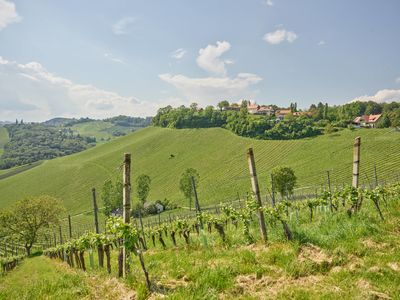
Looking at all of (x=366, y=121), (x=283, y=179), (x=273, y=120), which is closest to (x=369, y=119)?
(x=366, y=121)

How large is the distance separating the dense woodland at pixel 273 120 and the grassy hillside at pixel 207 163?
700 cm

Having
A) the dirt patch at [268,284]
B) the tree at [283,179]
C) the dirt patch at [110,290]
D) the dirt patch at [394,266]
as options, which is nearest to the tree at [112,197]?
the tree at [283,179]

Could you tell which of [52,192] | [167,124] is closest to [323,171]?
[52,192]

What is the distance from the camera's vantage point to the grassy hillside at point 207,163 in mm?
67875

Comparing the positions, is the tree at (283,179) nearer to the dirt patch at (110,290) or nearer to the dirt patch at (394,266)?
the dirt patch at (394,266)

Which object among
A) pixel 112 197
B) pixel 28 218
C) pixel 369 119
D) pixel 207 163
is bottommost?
pixel 28 218

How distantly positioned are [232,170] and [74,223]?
43.4 metres

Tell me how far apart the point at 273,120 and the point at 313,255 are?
409ft

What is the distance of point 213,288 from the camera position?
543 cm

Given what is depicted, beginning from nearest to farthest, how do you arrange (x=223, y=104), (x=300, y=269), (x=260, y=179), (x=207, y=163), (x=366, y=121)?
(x=300, y=269)
(x=260, y=179)
(x=207, y=163)
(x=366, y=121)
(x=223, y=104)

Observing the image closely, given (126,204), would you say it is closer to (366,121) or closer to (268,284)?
(268,284)

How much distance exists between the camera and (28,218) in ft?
165

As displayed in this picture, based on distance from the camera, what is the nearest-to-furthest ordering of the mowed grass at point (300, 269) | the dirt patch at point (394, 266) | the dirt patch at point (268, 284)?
1. the mowed grass at point (300, 269)
2. the dirt patch at point (268, 284)
3. the dirt patch at point (394, 266)

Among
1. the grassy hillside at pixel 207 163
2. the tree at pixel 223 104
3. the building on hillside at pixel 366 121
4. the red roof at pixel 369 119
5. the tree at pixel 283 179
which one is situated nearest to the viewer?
the tree at pixel 283 179
